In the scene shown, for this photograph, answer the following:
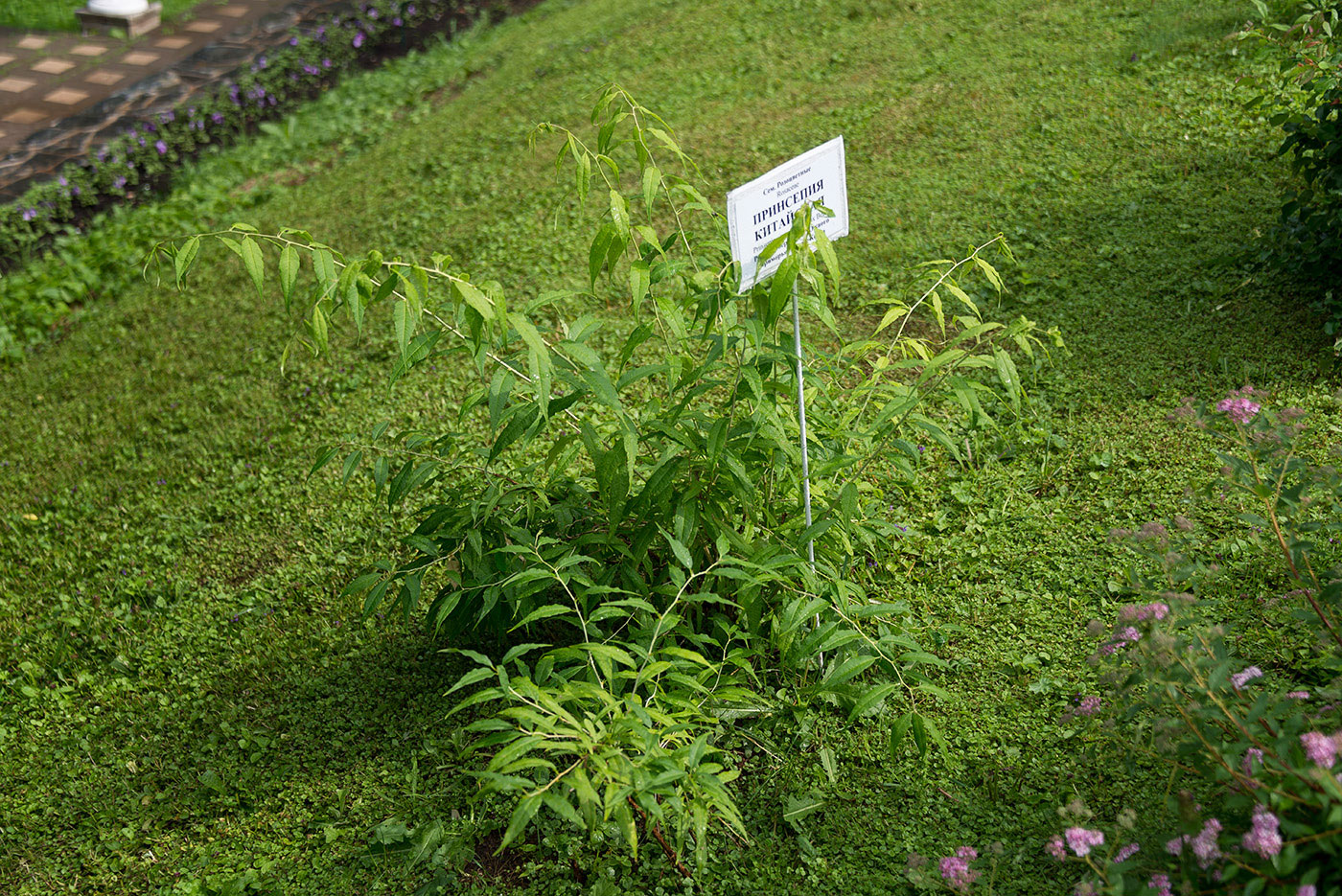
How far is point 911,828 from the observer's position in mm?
2574

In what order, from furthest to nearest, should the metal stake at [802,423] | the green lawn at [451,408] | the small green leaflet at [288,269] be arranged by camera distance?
the green lawn at [451,408]
the metal stake at [802,423]
the small green leaflet at [288,269]

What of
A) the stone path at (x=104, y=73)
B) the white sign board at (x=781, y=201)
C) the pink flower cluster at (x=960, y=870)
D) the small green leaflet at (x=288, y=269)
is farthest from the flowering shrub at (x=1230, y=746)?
the stone path at (x=104, y=73)

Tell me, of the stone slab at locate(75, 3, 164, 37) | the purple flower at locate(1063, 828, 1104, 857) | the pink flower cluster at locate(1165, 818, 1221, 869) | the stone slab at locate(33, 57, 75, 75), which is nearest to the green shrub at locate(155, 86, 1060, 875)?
the purple flower at locate(1063, 828, 1104, 857)

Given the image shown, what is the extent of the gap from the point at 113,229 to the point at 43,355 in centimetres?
110

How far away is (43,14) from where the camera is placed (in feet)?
27.3

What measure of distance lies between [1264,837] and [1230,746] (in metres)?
0.27

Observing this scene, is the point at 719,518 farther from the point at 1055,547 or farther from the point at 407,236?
the point at 407,236

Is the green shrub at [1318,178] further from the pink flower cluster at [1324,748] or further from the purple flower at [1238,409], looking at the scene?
the pink flower cluster at [1324,748]

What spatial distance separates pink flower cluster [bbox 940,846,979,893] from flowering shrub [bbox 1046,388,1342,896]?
187 millimetres

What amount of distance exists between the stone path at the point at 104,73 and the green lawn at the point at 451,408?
3.00 feet

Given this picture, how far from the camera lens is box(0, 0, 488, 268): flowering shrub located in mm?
6031

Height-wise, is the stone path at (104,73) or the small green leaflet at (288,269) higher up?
the small green leaflet at (288,269)

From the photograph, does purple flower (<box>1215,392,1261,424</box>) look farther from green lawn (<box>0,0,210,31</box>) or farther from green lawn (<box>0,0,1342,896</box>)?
green lawn (<box>0,0,210,31</box>)

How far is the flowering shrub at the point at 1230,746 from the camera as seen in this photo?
1766 mm
